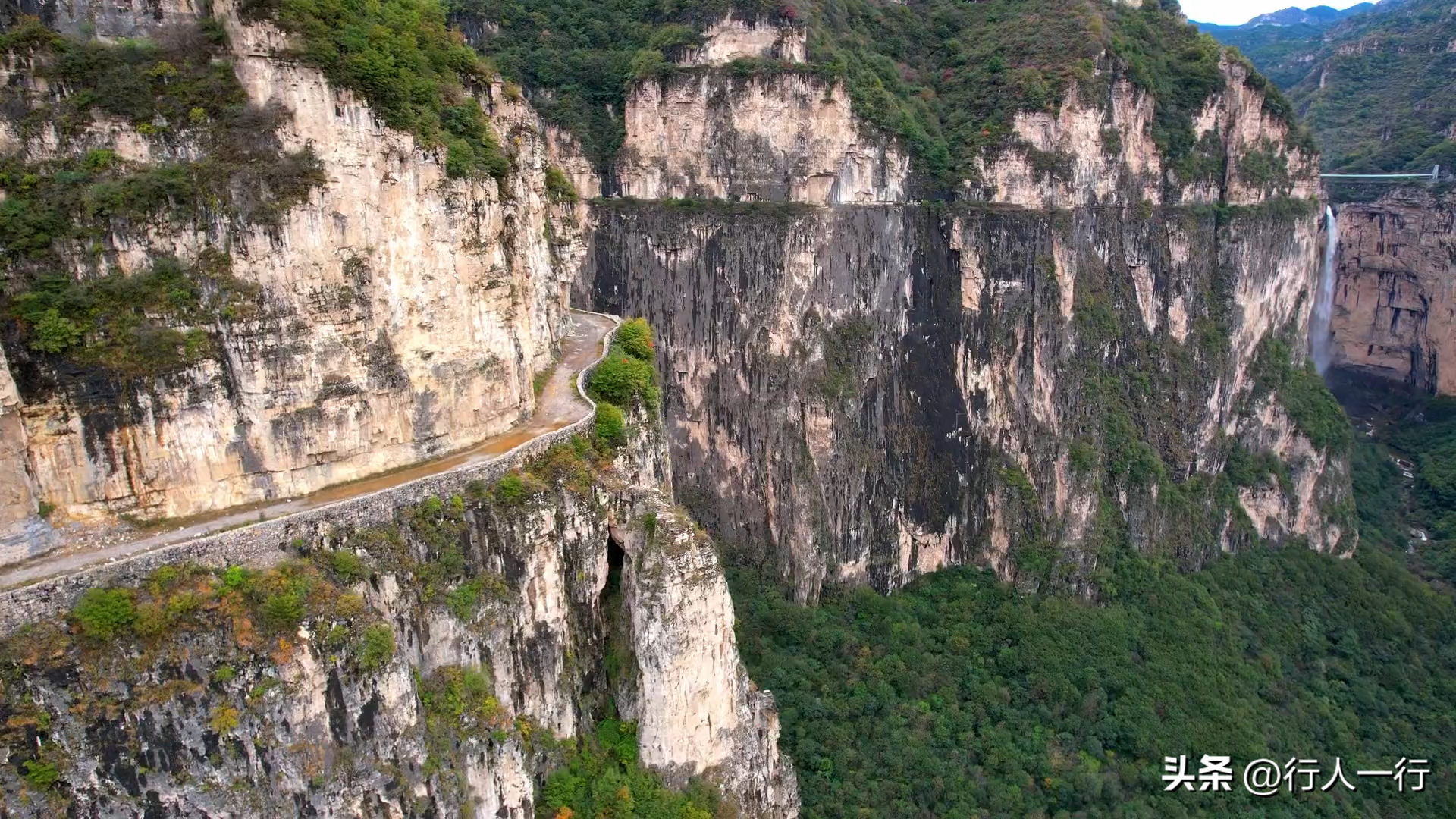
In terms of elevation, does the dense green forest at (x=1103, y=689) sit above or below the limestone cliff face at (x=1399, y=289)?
below

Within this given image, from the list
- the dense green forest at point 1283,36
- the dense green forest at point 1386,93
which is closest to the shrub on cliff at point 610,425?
the dense green forest at point 1386,93

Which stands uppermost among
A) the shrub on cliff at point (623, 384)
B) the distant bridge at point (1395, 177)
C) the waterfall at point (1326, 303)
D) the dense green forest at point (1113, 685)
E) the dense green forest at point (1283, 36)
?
the dense green forest at point (1283, 36)

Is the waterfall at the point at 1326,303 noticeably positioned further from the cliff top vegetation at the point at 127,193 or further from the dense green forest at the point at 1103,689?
the cliff top vegetation at the point at 127,193

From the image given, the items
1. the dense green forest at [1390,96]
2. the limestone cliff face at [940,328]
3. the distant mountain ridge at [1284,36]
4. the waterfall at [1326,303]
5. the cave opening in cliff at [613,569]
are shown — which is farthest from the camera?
the distant mountain ridge at [1284,36]

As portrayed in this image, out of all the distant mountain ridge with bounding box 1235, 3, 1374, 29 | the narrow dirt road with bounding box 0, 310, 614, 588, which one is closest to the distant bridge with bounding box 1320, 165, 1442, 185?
the narrow dirt road with bounding box 0, 310, 614, 588

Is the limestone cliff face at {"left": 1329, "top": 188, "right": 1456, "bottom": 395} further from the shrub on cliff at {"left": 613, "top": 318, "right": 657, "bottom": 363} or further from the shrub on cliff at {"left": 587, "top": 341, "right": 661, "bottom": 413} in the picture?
the shrub on cliff at {"left": 587, "top": 341, "right": 661, "bottom": 413}

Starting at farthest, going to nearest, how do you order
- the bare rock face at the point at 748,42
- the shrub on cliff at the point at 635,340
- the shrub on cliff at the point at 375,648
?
1. the bare rock face at the point at 748,42
2. the shrub on cliff at the point at 635,340
3. the shrub on cliff at the point at 375,648
